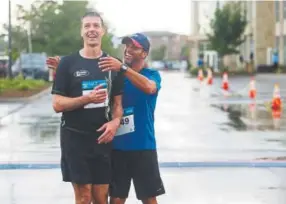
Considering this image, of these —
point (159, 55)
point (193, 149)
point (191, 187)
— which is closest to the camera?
point (191, 187)

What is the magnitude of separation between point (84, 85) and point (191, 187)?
3988mm

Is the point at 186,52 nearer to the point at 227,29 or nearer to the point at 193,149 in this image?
the point at 227,29

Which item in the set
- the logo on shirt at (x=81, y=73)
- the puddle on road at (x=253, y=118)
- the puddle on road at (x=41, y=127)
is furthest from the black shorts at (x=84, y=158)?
the puddle on road at (x=253, y=118)

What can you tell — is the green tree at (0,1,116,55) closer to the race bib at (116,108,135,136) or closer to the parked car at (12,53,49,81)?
the parked car at (12,53,49,81)

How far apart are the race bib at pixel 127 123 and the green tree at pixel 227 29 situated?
56450 mm

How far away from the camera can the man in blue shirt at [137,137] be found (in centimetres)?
595

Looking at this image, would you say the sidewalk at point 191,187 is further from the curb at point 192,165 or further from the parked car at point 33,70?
the parked car at point 33,70

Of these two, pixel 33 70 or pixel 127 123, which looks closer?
pixel 127 123

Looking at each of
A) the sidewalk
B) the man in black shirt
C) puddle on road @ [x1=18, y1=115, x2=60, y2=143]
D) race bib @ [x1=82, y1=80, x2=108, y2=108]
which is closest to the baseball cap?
the man in black shirt

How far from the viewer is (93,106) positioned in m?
5.65

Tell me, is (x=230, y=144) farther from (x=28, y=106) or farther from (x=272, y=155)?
(x=28, y=106)

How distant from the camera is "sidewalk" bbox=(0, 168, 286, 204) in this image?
8547mm

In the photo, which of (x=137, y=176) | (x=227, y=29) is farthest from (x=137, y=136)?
(x=227, y=29)

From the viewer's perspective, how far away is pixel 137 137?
6.02 metres
